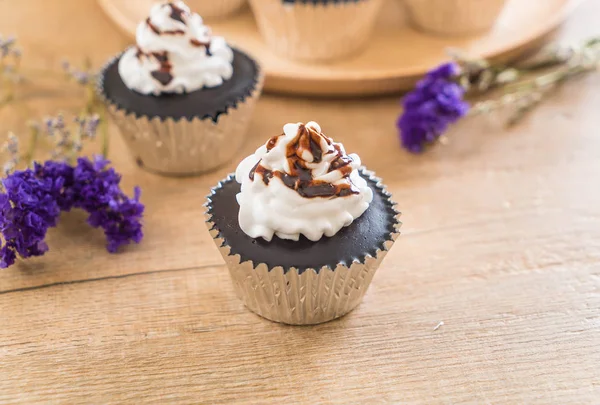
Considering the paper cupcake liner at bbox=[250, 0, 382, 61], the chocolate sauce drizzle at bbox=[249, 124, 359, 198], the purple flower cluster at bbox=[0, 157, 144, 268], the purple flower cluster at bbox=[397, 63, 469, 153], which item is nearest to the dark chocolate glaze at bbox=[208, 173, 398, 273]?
the chocolate sauce drizzle at bbox=[249, 124, 359, 198]

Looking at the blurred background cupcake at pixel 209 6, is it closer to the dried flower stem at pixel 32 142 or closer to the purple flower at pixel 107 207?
the dried flower stem at pixel 32 142

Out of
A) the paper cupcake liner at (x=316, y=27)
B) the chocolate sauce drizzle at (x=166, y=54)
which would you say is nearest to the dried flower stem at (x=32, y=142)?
the chocolate sauce drizzle at (x=166, y=54)

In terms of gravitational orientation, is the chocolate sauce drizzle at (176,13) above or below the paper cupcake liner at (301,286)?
above

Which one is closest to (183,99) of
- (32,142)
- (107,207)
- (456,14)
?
(107,207)

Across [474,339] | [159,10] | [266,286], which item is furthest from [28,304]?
[474,339]

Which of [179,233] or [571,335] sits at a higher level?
[571,335]

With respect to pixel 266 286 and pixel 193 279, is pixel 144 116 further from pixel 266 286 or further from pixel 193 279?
pixel 266 286
